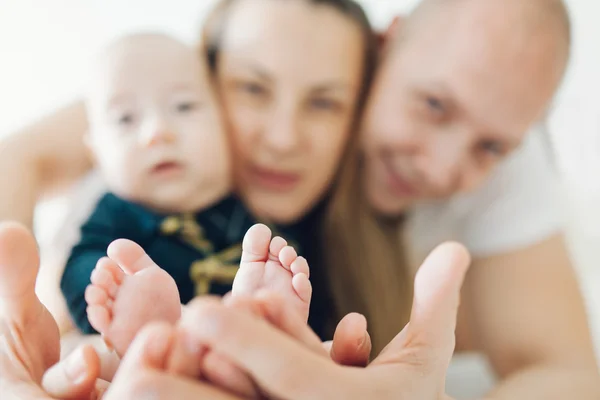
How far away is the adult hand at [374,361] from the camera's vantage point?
19 cm

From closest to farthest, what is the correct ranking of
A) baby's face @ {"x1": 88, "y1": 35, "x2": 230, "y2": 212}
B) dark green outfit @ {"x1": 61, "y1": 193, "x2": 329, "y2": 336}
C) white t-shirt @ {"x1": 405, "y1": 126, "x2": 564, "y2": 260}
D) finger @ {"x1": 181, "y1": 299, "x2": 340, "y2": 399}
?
finger @ {"x1": 181, "y1": 299, "x2": 340, "y2": 399} < dark green outfit @ {"x1": 61, "y1": 193, "x2": 329, "y2": 336} < baby's face @ {"x1": 88, "y1": 35, "x2": 230, "y2": 212} < white t-shirt @ {"x1": 405, "y1": 126, "x2": 564, "y2": 260}

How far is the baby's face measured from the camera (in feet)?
1.53

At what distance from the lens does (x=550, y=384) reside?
53cm

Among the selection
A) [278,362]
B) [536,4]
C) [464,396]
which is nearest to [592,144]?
[536,4]

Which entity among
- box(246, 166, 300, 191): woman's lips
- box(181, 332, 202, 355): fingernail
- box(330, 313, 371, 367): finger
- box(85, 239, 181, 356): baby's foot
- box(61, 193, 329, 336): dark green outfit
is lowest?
box(246, 166, 300, 191): woman's lips

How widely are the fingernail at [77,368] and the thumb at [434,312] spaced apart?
14cm

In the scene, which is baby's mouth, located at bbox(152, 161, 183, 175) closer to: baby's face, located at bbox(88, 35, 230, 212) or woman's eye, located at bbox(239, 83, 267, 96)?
baby's face, located at bbox(88, 35, 230, 212)

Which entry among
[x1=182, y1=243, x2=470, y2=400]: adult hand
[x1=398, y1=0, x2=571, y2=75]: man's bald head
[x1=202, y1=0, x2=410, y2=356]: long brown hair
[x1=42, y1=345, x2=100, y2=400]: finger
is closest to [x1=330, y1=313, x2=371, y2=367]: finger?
[x1=182, y1=243, x2=470, y2=400]: adult hand

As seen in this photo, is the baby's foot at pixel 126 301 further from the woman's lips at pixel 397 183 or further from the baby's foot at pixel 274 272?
the woman's lips at pixel 397 183

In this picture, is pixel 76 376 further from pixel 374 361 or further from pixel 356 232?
pixel 356 232

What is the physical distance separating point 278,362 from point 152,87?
34 centimetres

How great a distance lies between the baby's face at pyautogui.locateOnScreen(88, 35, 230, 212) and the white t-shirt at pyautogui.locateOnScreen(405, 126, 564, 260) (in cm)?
31

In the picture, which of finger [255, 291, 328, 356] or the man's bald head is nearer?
finger [255, 291, 328, 356]

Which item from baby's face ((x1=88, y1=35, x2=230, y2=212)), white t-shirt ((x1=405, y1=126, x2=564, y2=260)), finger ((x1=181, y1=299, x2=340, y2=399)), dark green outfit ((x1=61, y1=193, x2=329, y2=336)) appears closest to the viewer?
finger ((x1=181, y1=299, x2=340, y2=399))
